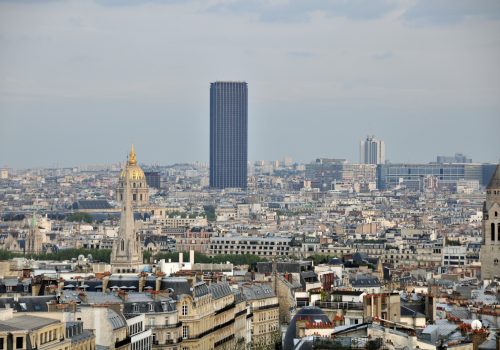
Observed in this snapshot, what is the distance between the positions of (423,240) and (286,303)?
69885 millimetres

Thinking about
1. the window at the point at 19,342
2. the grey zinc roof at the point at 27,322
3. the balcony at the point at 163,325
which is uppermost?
the grey zinc roof at the point at 27,322

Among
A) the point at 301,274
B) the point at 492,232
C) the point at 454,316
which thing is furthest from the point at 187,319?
the point at 492,232

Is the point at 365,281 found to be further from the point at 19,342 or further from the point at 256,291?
the point at 19,342

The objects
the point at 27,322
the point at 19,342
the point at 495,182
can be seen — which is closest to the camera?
the point at 19,342

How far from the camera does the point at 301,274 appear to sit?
7369cm

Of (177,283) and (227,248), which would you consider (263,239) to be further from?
(177,283)

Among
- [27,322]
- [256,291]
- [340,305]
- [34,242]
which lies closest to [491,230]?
[256,291]

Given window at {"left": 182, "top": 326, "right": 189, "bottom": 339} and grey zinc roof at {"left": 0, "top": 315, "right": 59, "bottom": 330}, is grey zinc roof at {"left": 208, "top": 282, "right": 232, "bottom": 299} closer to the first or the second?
window at {"left": 182, "top": 326, "right": 189, "bottom": 339}

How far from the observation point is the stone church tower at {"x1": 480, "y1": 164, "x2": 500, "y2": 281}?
8388cm

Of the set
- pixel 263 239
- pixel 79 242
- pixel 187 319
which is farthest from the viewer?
pixel 79 242

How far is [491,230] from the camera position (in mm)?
87125

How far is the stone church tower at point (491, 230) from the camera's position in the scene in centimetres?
8388

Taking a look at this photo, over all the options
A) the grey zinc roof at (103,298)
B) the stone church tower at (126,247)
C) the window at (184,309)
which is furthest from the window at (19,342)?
the stone church tower at (126,247)

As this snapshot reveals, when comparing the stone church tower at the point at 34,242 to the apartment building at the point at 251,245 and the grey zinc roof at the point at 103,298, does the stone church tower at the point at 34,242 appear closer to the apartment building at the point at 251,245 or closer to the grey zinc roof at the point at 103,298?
the apartment building at the point at 251,245
